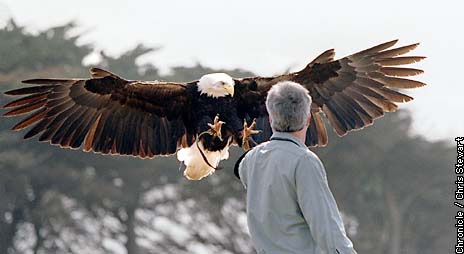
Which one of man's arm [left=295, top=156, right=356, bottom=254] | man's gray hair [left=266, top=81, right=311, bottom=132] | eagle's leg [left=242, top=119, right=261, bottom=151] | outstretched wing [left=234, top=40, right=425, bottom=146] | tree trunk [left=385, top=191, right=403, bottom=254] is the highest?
tree trunk [left=385, top=191, right=403, bottom=254]

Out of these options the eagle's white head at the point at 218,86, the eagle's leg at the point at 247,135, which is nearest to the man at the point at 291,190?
the eagle's leg at the point at 247,135

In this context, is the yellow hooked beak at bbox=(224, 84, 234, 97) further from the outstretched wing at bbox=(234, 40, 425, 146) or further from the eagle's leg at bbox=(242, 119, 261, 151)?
the outstretched wing at bbox=(234, 40, 425, 146)

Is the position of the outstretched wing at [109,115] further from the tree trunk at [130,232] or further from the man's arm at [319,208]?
the tree trunk at [130,232]

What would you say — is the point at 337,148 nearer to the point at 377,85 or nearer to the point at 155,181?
the point at 155,181

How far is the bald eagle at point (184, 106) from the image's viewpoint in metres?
8.94

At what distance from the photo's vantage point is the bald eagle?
894cm

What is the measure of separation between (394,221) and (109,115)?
58.6 feet

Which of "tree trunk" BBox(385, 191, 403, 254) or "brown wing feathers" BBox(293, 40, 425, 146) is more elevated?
"tree trunk" BBox(385, 191, 403, 254)

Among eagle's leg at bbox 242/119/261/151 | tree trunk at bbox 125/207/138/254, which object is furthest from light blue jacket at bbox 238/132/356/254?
tree trunk at bbox 125/207/138/254

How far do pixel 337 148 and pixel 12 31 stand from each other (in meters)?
7.02

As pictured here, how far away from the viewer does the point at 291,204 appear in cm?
505

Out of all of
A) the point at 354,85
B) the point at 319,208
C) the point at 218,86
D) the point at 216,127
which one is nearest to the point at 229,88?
the point at 218,86

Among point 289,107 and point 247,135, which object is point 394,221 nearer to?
point 247,135

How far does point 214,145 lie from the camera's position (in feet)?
29.0
